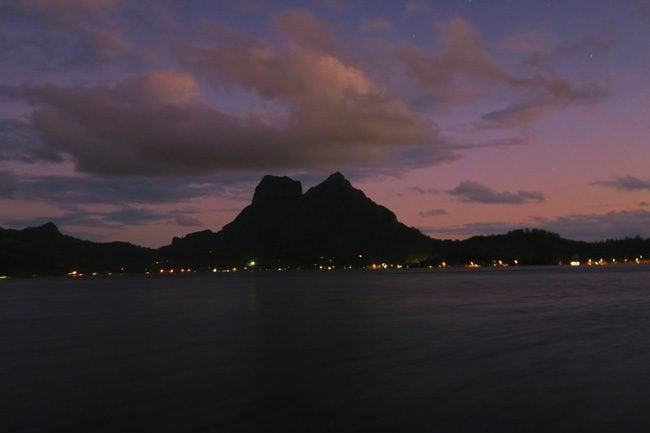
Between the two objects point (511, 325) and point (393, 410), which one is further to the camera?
point (511, 325)

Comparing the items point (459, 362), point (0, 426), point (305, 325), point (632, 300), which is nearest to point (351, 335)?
point (305, 325)

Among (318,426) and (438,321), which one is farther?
(438,321)

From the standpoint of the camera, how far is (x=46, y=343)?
34.1 metres

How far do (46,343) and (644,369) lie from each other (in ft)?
100

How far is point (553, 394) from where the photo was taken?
62.5ft

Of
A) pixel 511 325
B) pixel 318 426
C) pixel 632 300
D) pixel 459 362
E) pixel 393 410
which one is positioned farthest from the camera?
pixel 632 300

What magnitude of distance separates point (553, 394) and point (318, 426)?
8346 millimetres

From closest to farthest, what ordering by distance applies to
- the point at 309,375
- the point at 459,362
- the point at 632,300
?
the point at 309,375, the point at 459,362, the point at 632,300

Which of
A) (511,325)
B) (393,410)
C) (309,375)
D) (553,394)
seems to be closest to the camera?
(393,410)

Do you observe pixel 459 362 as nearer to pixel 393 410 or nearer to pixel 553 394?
pixel 553 394

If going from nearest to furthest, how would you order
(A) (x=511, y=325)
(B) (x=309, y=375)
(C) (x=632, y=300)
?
1. (B) (x=309, y=375)
2. (A) (x=511, y=325)
3. (C) (x=632, y=300)

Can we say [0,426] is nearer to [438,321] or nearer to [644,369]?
[644,369]

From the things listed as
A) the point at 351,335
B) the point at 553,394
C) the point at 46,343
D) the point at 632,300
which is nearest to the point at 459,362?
the point at 553,394

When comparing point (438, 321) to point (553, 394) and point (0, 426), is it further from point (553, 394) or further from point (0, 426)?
point (0, 426)
